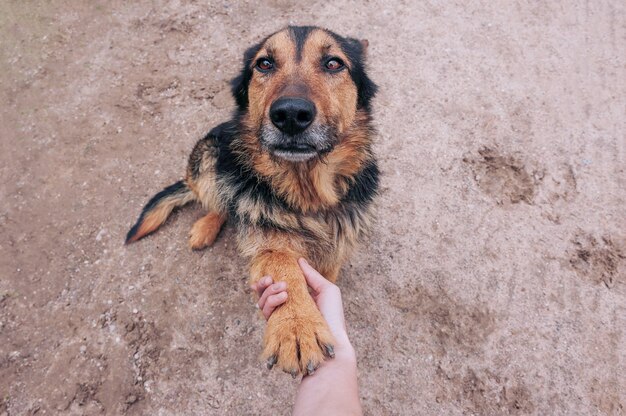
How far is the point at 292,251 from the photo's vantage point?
2.92 meters

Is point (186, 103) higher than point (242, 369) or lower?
higher

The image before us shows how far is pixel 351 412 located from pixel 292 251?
1214mm

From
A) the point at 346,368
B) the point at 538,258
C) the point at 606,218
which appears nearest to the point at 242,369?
the point at 346,368

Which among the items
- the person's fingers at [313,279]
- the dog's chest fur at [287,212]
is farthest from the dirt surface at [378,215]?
the person's fingers at [313,279]

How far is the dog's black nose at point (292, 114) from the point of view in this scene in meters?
2.37

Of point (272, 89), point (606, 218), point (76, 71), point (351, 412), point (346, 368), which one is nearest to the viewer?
point (351, 412)

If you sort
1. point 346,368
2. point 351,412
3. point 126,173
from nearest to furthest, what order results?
1. point 351,412
2. point 346,368
3. point 126,173

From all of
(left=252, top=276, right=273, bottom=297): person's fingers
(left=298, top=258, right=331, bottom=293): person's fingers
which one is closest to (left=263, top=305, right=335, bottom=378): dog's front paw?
(left=252, top=276, right=273, bottom=297): person's fingers

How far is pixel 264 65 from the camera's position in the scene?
3111mm

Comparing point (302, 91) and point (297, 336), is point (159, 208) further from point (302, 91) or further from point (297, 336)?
point (297, 336)

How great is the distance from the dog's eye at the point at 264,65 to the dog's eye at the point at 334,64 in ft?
1.48

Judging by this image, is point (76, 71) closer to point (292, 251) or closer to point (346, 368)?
point (292, 251)

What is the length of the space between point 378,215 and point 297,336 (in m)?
2.39

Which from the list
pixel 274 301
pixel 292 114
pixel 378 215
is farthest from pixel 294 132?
pixel 378 215
